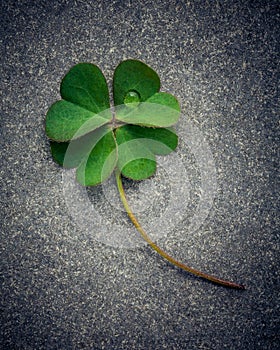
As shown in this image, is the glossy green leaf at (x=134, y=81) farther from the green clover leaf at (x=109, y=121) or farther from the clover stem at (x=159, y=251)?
the clover stem at (x=159, y=251)

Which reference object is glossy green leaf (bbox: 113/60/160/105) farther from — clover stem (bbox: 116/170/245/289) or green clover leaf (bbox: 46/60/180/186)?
clover stem (bbox: 116/170/245/289)

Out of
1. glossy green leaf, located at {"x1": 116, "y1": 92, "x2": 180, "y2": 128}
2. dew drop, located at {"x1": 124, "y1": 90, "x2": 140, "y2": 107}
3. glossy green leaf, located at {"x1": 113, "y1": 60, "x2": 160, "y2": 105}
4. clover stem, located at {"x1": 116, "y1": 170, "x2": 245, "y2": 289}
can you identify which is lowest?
clover stem, located at {"x1": 116, "y1": 170, "x2": 245, "y2": 289}

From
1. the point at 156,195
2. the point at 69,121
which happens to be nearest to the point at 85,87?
the point at 69,121

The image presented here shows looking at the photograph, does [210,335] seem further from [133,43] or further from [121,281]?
[133,43]

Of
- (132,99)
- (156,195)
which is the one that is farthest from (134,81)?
(156,195)

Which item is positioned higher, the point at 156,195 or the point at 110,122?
the point at 110,122

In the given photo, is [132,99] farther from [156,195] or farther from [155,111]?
[156,195]

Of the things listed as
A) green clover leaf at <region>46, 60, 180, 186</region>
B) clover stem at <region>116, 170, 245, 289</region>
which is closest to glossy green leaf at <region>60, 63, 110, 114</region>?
green clover leaf at <region>46, 60, 180, 186</region>

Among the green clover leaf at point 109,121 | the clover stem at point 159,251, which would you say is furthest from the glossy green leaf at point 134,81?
the clover stem at point 159,251
